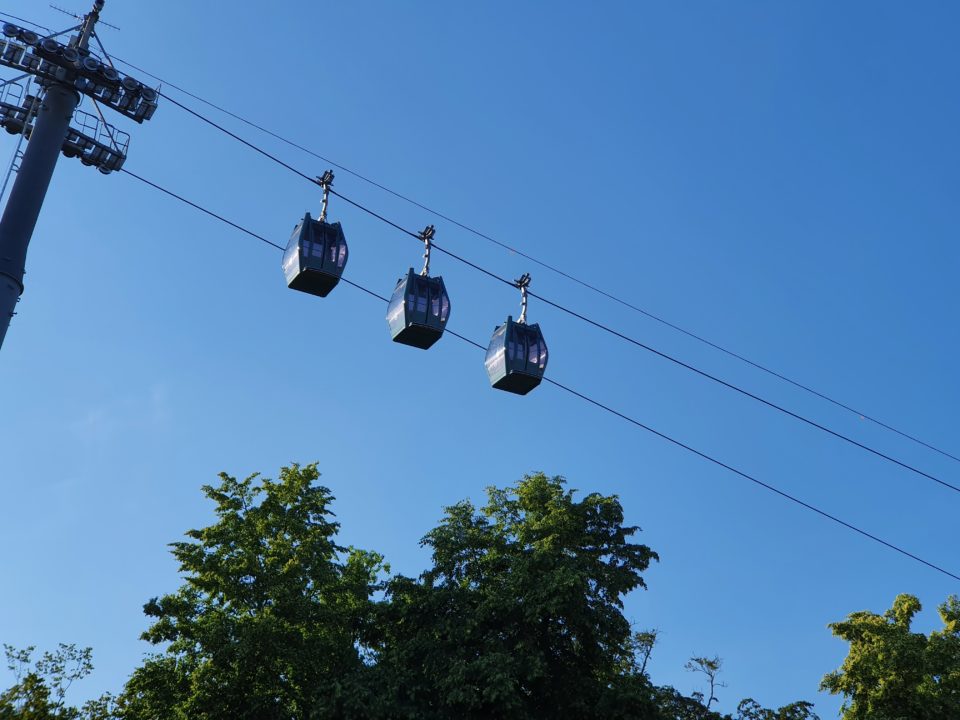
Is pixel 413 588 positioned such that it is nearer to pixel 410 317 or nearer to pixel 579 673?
pixel 579 673

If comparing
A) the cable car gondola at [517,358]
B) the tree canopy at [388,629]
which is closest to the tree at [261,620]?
the tree canopy at [388,629]

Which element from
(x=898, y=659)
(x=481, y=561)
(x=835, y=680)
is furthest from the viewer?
(x=835, y=680)

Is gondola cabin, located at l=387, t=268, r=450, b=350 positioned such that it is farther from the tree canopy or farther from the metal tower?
the tree canopy

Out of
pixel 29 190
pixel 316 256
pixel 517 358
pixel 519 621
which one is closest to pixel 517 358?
pixel 517 358

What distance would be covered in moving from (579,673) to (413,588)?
5961 mm

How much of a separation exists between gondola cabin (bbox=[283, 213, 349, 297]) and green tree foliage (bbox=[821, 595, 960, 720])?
29564 millimetres

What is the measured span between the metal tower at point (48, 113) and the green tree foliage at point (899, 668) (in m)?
33.9

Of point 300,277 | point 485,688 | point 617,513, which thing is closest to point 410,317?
point 300,277

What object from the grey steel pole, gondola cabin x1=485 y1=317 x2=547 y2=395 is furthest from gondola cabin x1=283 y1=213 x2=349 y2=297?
the grey steel pole

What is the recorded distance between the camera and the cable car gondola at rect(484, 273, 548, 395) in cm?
2038

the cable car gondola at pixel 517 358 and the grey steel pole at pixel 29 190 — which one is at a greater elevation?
the cable car gondola at pixel 517 358

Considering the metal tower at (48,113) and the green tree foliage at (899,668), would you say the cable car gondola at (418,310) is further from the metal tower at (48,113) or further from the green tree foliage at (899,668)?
the green tree foliage at (899,668)

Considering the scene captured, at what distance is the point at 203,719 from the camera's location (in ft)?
94.4

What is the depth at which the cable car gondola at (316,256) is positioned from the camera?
18.7 metres
